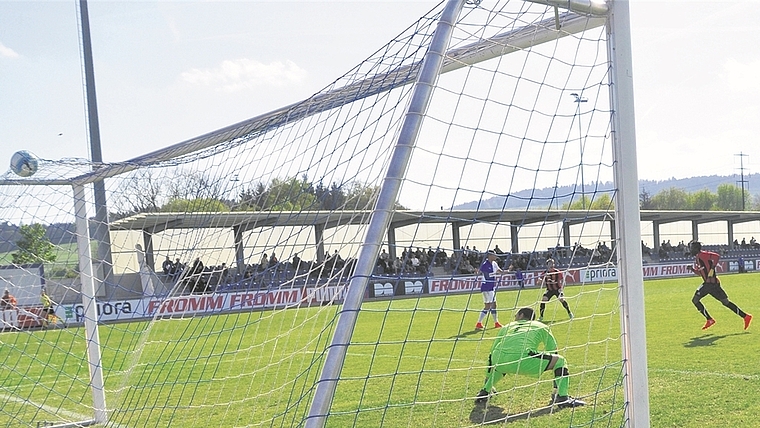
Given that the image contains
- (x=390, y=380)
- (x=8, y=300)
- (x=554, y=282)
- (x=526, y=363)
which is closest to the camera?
(x=554, y=282)

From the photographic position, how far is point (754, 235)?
54.2 m

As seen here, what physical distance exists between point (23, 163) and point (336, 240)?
3.47 m

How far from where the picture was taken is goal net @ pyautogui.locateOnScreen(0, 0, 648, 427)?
3391 millimetres

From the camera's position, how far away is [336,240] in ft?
19.1

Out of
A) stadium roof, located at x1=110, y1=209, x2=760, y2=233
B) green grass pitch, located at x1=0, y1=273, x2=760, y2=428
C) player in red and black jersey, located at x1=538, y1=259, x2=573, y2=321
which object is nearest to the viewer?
stadium roof, located at x1=110, y1=209, x2=760, y2=233

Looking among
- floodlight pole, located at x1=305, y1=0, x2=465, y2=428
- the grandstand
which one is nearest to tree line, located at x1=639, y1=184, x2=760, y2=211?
the grandstand

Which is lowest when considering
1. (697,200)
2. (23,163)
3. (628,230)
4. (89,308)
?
(89,308)

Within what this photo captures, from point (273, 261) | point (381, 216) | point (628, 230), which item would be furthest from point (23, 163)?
point (628, 230)

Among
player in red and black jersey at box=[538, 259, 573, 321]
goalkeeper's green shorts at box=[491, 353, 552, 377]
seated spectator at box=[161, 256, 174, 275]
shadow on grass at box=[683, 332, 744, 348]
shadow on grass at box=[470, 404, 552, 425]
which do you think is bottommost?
shadow on grass at box=[470, 404, 552, 425]

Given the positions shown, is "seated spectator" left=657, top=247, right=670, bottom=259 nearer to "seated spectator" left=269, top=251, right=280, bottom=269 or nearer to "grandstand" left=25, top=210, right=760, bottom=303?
"grandstand" left=25, top=210, right=760, bottom=303

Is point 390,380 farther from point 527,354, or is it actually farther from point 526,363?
point 527,354

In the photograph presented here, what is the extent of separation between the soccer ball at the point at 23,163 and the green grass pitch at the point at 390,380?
1969mm

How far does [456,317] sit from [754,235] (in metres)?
46.3

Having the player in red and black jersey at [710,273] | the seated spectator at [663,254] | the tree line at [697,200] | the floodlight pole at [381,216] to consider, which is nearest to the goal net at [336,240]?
the floodlight pole at [381,216]
